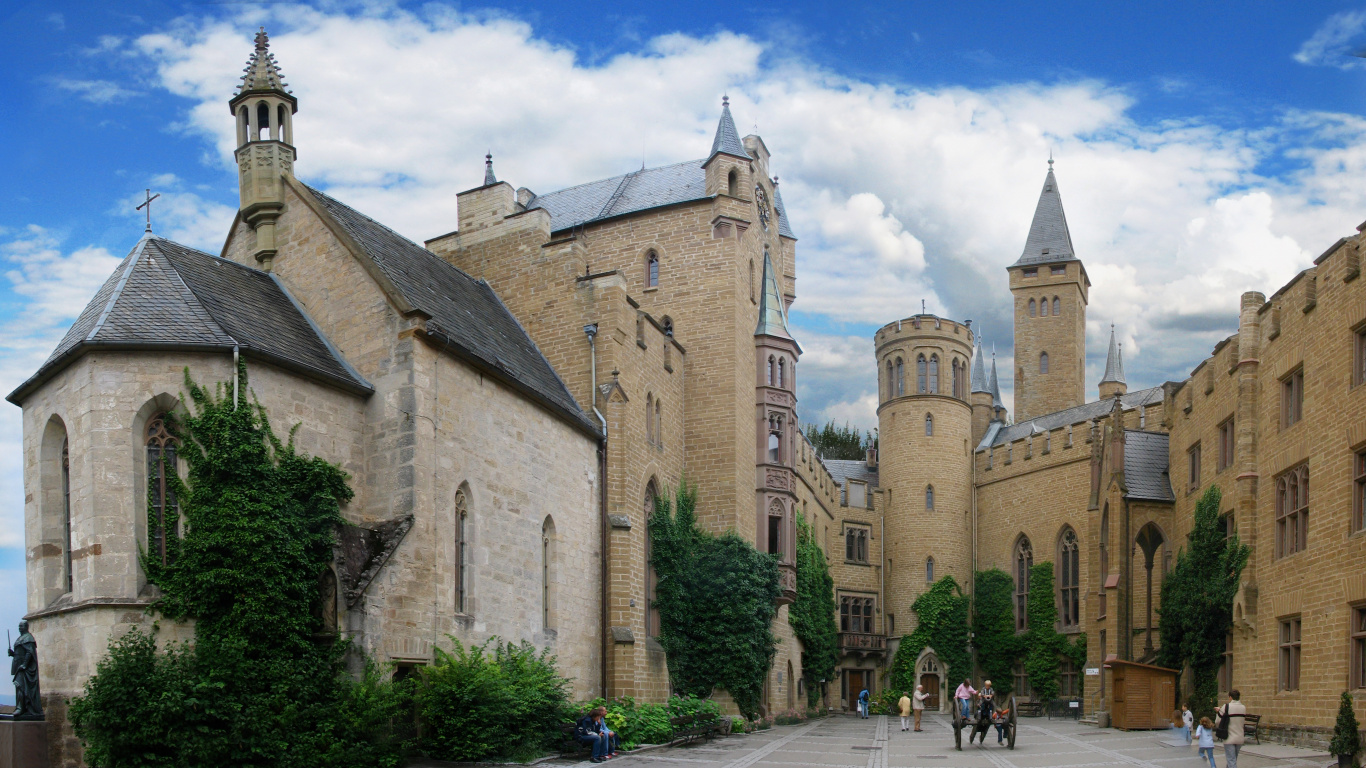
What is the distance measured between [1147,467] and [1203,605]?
7785 mm

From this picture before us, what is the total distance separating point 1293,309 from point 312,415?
17.7m

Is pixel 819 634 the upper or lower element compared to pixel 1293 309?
lower

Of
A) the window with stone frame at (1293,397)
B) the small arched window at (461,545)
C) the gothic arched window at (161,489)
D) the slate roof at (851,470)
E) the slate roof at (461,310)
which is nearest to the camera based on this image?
the gothic arched window at (161,489)

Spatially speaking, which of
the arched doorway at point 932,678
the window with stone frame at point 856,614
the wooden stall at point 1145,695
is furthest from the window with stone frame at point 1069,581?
the wooden stall at point 1145,695

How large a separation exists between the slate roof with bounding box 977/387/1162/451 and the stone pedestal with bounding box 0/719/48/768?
1600 inches

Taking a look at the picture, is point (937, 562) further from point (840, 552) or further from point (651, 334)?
point (651, 334)

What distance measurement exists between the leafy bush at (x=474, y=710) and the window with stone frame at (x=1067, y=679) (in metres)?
31.6

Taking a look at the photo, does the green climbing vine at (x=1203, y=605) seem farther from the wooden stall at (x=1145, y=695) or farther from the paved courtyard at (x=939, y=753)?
the paved courtyard at (x=939, y=753)

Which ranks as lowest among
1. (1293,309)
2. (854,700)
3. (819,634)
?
(854,700)

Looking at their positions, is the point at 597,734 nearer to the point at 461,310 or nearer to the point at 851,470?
the point at 461,310

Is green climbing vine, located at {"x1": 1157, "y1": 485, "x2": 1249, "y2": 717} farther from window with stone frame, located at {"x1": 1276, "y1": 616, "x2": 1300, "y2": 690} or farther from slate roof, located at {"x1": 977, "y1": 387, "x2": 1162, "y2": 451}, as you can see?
slate roof, located at {"x1": 977, "y1": 387, "x2": 1162, "y2": 451}

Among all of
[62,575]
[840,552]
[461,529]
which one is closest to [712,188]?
[461,529]

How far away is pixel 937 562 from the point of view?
2084 inches

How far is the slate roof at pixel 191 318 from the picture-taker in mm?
18297
